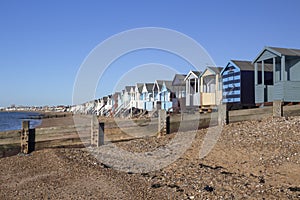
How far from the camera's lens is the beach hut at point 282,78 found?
55.5ft

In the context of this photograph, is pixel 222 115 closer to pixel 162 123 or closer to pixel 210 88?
pixel 162 123

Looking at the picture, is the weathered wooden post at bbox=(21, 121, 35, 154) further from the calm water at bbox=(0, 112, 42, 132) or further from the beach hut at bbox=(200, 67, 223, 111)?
the calm water at bbox=(0, 112, 42, 132)

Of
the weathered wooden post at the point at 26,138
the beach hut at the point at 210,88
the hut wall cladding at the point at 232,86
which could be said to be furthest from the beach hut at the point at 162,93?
the weathered wooden post at the point at 26,138

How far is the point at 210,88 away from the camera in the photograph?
89.0ft

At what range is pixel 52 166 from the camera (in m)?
7.54

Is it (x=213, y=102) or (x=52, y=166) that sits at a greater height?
(x=213, y=102)

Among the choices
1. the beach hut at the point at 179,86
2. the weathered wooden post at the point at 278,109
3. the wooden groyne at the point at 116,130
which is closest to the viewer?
the wooden groyne at the point at 116,130

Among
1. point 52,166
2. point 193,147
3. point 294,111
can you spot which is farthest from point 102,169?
point 294,111

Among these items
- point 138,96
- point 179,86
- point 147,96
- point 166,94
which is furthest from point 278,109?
point 138,96

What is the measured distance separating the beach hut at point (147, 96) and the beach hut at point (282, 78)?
21.3 metres

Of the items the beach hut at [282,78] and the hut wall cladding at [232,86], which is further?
the hut wall cladding at [232,86]

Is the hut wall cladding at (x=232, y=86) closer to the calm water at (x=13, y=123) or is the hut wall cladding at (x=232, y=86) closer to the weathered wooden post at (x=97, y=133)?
the weathered wooden post at (x=97, y=133)

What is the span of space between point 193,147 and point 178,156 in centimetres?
97

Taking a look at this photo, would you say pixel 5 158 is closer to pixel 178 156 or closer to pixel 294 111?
pixel 178 156
